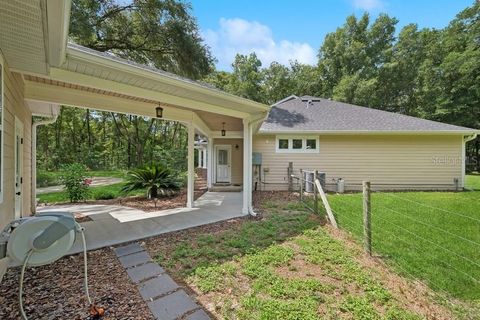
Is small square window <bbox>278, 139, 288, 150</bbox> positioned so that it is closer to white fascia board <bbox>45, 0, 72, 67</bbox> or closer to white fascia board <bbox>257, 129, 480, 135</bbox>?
white fascia board <bbox>257, 129, 480, 135</bbox>

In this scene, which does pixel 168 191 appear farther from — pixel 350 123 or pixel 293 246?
pixel 350 123

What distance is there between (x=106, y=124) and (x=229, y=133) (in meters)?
22.8

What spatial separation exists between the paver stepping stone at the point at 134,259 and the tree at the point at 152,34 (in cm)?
792

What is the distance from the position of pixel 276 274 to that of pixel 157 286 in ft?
4.82

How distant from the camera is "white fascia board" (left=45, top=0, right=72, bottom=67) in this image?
196 centimetres

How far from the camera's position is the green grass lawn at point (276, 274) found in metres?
2.67

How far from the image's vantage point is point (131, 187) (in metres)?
8.16

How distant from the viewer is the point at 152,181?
858cm

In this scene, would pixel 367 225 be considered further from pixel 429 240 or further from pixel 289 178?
pixel 289 178

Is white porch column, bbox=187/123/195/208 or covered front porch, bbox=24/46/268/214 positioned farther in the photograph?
white porch column, bbox=187/123/195/208

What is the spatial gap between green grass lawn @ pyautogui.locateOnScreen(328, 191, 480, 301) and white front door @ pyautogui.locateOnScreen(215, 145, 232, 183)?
241 inches

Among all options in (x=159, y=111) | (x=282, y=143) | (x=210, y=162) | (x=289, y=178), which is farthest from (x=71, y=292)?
(x=282, y=143)

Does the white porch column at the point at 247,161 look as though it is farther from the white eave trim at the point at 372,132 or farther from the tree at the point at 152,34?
the tree at the point at 152,34

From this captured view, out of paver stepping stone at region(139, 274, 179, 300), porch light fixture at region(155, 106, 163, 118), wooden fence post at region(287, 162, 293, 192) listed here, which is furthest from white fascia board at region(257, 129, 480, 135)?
paver stepping stone at region(139, 274, 179, 300)
